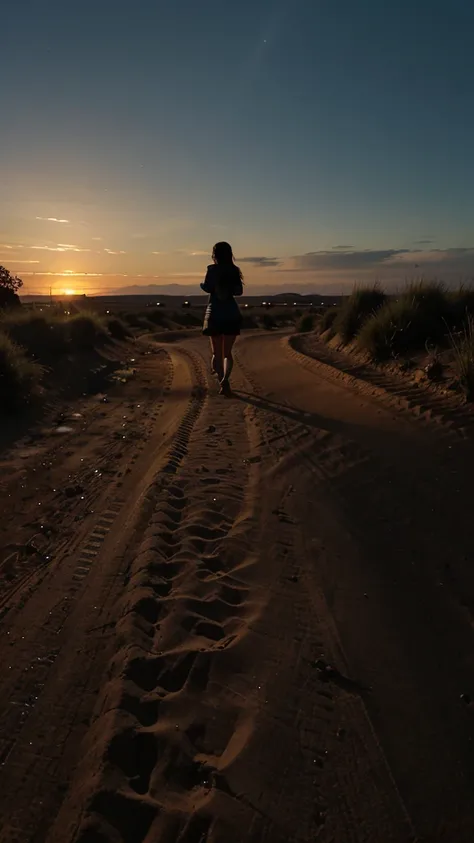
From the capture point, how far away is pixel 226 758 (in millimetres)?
2480

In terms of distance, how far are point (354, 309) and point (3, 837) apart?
46.8 ft

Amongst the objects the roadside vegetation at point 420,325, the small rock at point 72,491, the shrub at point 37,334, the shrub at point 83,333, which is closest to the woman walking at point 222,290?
the roadside vegetation at point 420,325

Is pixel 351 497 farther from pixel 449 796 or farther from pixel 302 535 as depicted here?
pixel 449 796

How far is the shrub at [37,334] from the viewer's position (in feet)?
43.1

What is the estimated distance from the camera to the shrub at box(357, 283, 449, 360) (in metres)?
10.9

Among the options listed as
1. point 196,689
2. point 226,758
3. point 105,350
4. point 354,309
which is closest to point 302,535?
point 196,689

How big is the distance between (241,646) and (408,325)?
878cm

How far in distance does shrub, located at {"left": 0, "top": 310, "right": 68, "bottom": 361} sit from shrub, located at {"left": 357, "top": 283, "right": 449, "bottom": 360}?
263 inches

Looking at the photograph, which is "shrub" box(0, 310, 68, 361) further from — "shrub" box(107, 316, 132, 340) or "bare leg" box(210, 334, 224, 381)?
"shrub" box(107, 316, 132, 340)

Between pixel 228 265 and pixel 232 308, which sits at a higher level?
pixel 228 265

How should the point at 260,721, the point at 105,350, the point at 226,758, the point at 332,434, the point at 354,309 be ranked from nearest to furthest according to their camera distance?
the point at 226,758 → the point at 260,721 → the point at 332,434 → the point at 354,309 → the point at 105,350

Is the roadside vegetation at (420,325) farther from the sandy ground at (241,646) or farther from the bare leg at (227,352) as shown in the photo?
the sandy ground at (241,646)

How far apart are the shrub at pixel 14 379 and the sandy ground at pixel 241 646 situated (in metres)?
2.57

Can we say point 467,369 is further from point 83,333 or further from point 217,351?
point 83,333
